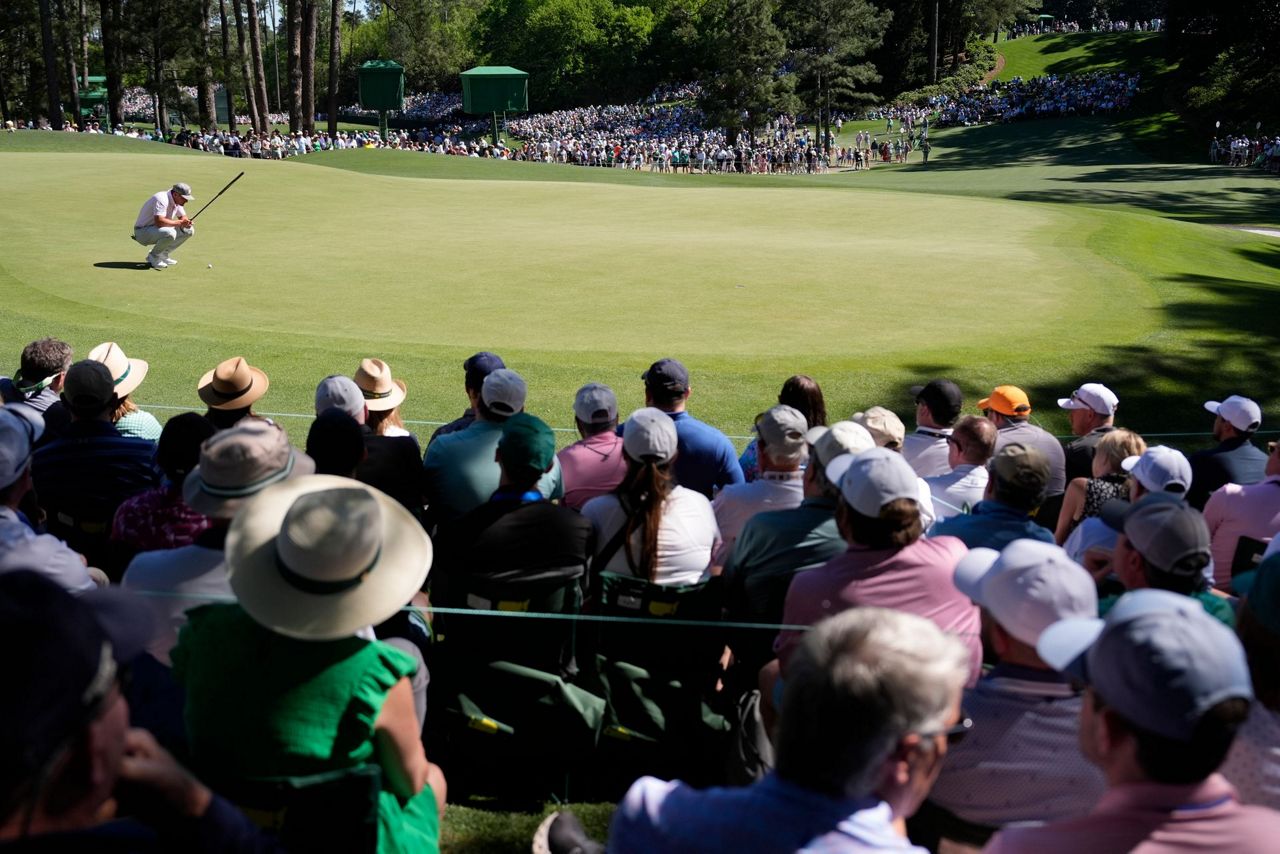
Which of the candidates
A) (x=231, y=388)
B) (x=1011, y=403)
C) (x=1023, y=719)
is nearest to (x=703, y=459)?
(x=1011, y=403)

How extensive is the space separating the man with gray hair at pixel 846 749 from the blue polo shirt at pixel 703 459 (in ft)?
15.0

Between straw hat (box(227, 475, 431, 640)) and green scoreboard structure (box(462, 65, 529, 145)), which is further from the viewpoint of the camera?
green scoreboard structure (box(462, 65, 529, 145))

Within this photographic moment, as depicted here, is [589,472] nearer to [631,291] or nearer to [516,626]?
[516,626]

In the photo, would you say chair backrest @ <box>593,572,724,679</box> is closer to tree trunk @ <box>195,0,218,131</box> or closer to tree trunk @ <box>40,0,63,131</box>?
→ tree trunk @ <box>40,0,63,131</box>

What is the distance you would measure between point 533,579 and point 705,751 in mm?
987

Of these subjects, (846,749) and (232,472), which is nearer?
(846,749)

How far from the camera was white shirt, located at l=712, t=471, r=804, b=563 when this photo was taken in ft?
19.3

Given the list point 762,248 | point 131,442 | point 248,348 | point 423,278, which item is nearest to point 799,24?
point 762,248

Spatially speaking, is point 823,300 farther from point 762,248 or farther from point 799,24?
point 799,24

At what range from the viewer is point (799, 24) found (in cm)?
6888

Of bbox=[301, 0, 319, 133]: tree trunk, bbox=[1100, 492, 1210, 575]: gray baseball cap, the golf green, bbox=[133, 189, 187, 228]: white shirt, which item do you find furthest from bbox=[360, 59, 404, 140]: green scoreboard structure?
bbox=[1100, 492, 1210, 575]: gray baseball cap

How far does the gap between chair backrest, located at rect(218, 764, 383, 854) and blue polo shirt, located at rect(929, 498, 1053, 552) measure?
2.92 meters

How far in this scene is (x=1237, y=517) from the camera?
6105 millimetres

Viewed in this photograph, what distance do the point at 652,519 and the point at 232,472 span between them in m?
1.82
